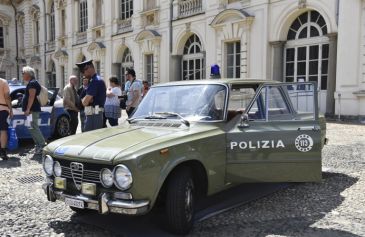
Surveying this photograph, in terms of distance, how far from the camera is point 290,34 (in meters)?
15.5

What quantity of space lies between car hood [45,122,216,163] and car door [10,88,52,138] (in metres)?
5.00

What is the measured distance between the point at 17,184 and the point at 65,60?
25.6 metres

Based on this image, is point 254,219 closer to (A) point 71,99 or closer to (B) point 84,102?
(B) point 84,102

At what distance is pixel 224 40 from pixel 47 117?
980 centimetres

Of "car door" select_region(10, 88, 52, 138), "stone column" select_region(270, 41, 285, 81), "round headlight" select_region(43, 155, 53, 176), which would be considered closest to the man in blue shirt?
"car door" select_region(10, 88, 52, 138)

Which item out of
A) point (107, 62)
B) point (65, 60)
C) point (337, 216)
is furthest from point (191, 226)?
point (65, 60)

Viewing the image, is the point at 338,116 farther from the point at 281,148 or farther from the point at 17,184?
the point at 17,184

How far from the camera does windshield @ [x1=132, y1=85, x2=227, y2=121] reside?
465 cm

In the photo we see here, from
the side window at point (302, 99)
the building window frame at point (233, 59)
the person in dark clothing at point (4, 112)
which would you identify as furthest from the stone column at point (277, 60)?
the side window at point (302, 99)

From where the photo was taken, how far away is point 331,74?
13.9 m

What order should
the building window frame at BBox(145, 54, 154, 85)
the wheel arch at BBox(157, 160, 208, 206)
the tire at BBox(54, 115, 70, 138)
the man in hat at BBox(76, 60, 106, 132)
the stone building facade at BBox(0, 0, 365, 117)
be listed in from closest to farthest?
the wheel arch at BBox(157, 160, 208, 206) → the man in hat at BBox(76, 60, 106, 132) → the tire at BBox(54, 115, 70, 138) → the stone building facade at BBox(0, 0, 365, 117) → the building window frame at BBox(145, 54, 154, 85)

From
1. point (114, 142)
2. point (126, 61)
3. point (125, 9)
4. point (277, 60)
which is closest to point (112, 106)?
point (114, 142)

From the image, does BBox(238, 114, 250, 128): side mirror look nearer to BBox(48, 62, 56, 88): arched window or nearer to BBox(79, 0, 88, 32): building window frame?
BBox(79, 0, 88, 32): building window frame

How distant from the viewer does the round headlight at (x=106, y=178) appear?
12.1ft
